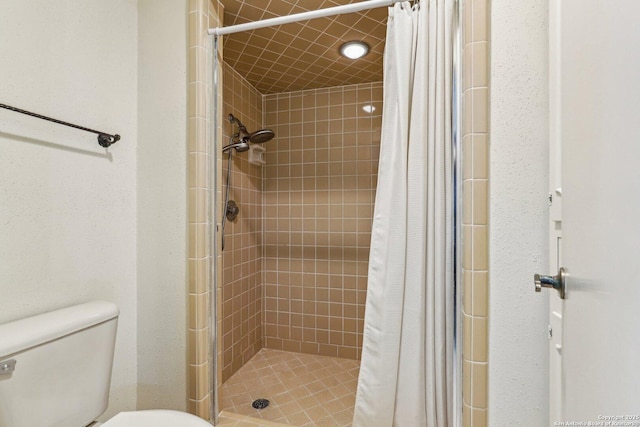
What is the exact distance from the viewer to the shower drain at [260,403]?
1606 mm

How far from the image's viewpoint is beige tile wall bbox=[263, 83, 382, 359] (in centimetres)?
219

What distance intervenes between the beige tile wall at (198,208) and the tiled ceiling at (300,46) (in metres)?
0.32

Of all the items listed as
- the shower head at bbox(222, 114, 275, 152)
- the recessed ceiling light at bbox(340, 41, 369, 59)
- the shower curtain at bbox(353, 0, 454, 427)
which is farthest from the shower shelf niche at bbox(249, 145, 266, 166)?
the shower curtain at bbox(353, 0, 454, 427)

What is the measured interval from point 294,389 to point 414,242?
1314 mm

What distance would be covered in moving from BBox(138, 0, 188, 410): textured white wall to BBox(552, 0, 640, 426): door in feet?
3.89

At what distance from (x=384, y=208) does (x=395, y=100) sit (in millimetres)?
403

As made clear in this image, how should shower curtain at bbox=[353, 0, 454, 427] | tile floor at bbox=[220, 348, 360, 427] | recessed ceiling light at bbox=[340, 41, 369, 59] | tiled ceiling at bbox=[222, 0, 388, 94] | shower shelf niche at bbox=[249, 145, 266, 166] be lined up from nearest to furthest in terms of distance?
1. shower curtain at bbox=[353, 0, 454, 427]
2. tiled ceiling at bbox=[222, 0, 388, 94]
3. tile floor at bbox=[220, 348, 360, 427]
4. recessed ceiling light at bbox=[340, 41, 369, 59]
5. shower shelf niche at bbox=[249, 145, 266, 166]

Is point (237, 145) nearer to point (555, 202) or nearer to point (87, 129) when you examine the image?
point (87, 129)

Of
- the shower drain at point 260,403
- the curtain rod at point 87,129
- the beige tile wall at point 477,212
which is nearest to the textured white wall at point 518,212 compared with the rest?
the beige tile wall at point 477,212

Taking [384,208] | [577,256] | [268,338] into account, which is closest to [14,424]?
[384,208]

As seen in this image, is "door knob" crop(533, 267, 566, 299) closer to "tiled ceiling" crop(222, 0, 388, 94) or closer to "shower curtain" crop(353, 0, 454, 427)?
"shower curtain" crop(353, 0, 454, 427)

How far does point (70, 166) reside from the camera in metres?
1.01

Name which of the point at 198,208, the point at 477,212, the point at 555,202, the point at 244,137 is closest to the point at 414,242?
the point at 477,212

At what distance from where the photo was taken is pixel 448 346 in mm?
1004
